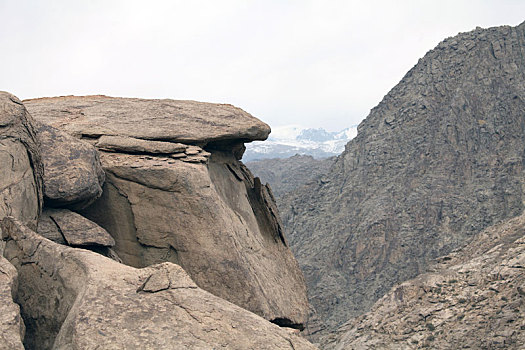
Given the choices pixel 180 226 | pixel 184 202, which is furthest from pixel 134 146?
pixel 180 226

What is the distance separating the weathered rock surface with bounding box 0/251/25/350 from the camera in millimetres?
7781

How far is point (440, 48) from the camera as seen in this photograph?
96938 mm

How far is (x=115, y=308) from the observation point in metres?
8.61

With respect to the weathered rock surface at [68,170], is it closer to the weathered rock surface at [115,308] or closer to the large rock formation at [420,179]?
the weathered rock surface at [115,308]

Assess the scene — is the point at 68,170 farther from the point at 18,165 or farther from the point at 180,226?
the point at 180,226

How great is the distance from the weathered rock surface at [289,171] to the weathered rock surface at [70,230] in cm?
12417

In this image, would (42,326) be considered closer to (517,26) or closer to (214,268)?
(214,268)

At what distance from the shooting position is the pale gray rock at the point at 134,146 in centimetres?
1511

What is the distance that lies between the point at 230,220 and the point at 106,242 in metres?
3.39

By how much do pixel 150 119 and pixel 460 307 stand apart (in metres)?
31.9

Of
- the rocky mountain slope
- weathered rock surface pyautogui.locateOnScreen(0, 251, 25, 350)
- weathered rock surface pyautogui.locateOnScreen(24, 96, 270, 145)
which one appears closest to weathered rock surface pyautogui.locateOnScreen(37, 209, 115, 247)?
the rocky mountain slope

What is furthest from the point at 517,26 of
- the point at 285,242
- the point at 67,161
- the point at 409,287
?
the point at 67,161

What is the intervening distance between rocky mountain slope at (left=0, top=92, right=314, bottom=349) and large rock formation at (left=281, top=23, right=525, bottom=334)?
194 ft

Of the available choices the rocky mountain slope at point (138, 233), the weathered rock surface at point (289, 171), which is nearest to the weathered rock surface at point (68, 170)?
the rocky mountain slope at point (138, 233)
